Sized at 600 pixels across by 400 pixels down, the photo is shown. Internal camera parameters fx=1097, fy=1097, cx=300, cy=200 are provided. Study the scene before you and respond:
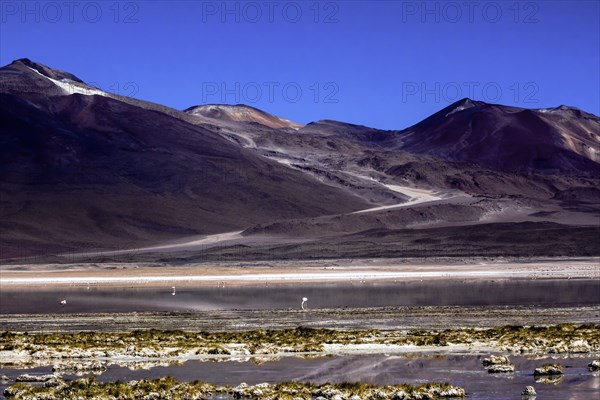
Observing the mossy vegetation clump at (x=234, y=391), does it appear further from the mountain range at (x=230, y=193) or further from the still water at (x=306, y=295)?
the mountain range at (x=230, y=193)

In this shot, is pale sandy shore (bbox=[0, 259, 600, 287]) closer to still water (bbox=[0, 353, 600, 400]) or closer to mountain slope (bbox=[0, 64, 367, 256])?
mountain slope (bbox=[0, 64, 367, 256])

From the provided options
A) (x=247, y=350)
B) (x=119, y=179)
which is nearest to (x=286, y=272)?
(x=247, y=350)

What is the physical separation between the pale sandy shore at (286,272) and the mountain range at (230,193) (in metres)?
10.4

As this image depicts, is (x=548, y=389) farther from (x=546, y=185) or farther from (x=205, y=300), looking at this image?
(x=546, y=185)

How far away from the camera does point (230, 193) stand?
137m

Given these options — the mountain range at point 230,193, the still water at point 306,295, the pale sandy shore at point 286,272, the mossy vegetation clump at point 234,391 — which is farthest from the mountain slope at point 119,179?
the mossy vegetation clump at point 234,391

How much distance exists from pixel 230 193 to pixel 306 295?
89223 millimetres

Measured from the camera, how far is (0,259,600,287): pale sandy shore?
61750 millimetres

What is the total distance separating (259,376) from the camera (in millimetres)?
21016

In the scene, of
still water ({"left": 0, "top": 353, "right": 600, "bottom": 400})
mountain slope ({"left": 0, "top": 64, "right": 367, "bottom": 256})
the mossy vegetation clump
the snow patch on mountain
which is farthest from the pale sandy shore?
the snow patch on mountain

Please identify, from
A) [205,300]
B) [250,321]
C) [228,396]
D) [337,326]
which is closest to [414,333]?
[337,326]

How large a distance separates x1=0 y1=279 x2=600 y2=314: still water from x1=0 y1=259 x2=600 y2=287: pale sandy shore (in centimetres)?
378

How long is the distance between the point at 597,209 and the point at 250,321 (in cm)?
10937

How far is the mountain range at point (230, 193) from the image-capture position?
97.9 m
